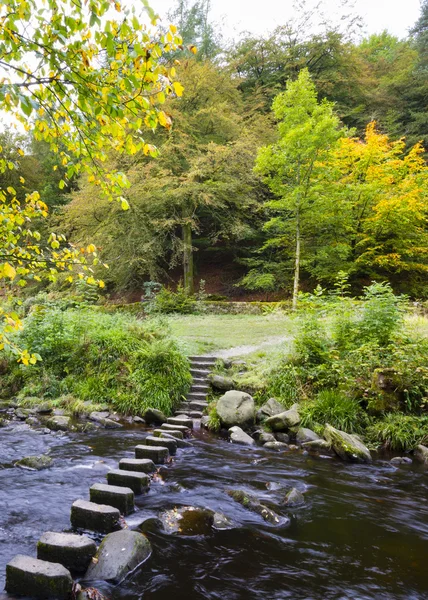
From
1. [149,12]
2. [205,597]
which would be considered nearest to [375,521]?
[205,597]

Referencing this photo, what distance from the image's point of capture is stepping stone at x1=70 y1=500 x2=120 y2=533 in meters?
3.55

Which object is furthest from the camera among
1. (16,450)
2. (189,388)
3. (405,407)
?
(189,388)

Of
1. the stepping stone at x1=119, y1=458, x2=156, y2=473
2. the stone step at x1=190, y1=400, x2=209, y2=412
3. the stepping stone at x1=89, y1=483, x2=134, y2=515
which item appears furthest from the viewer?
the stone step at x1=190, y1=400, x2=209, y2=412

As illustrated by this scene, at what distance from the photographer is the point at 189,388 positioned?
27.8 feet

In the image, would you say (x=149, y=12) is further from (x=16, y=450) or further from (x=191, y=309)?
(x=191, y=309)

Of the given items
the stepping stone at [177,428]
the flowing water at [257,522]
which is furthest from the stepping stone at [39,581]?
the stepping stone at [177,428]

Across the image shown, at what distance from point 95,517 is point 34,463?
2.05m

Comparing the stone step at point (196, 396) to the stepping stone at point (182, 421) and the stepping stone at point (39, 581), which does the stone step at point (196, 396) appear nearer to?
the stepping stone at point (182, 421)

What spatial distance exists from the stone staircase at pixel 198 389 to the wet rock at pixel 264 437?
4.70 ft

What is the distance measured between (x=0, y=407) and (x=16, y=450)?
10.7 feet

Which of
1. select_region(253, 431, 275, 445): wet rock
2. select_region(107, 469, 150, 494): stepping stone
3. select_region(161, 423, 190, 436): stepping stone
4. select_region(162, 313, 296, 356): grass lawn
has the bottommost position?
select_region(253, 431, 275, 445): wet rock

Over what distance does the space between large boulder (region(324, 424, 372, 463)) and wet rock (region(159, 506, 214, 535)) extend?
270 cm

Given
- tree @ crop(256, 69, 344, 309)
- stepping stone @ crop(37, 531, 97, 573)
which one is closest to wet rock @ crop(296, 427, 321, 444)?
stepping stone @ crop(37, 531, 97, 573)

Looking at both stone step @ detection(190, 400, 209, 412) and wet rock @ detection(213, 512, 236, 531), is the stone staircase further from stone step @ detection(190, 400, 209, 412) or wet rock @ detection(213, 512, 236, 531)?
wet rock @ detection(213, 512, 236, 531)
